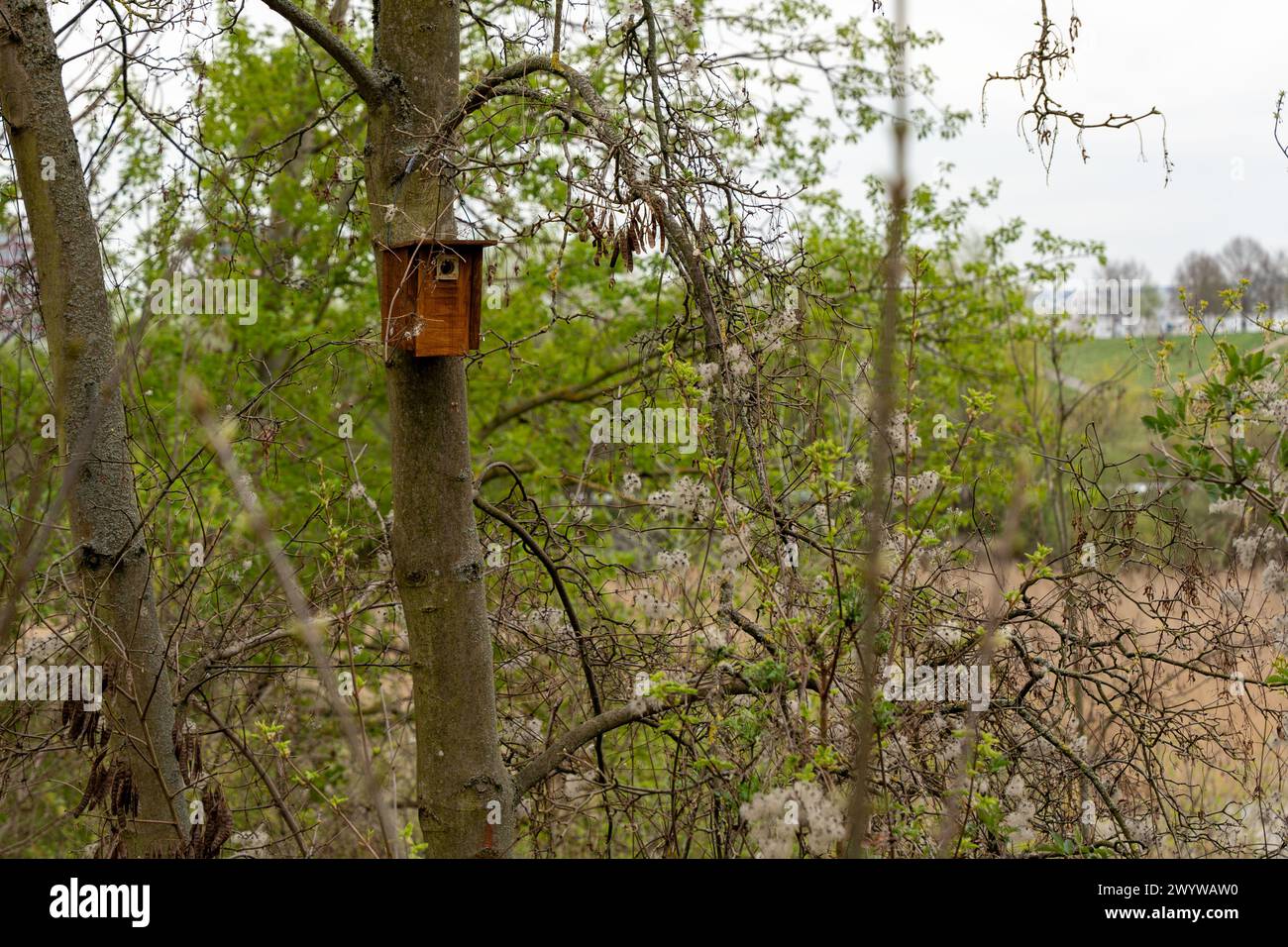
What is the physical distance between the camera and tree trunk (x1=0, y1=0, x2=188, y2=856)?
145 inches

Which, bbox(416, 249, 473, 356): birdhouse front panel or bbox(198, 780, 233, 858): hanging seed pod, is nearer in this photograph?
bbox(198, 780, 233, 858): hanging seed pod

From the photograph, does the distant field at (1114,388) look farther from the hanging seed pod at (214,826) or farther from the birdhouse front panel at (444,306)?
the hanging seed pod at (214,826)

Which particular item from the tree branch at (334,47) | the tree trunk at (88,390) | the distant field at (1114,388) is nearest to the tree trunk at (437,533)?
the tree branch at (334,47)

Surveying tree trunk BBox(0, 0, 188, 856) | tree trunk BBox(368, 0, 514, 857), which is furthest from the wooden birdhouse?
tree trunk BBox(0, 0, 188, 856)

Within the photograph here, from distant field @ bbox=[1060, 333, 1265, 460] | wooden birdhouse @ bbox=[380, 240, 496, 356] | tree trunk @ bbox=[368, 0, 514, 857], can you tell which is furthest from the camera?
distant field @ bbox=[1060, 333, 1265, 460]

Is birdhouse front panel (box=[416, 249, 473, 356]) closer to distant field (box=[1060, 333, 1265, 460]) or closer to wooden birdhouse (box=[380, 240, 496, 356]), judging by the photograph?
wooden birdhouse (box=[380, 240, 496, 356])

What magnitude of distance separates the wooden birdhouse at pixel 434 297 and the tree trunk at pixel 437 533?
0.36 ft

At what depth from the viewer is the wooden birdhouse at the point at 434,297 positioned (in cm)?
326

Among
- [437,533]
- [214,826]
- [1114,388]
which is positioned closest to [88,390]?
[437,533]

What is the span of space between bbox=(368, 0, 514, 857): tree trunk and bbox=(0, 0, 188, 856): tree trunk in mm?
881

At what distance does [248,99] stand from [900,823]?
10.1 meters

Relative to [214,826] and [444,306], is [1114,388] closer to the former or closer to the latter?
[444,306]

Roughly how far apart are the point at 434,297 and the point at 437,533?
0.69m
